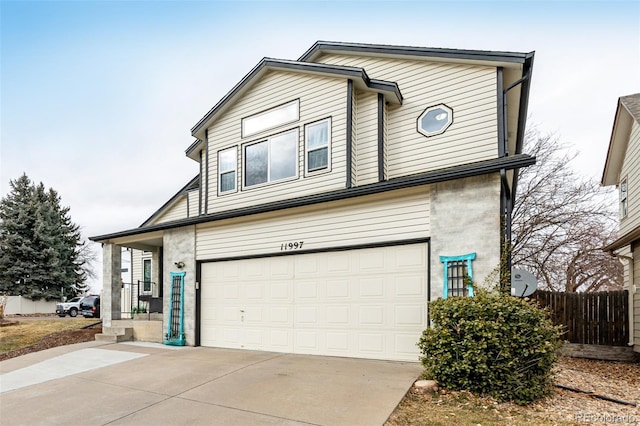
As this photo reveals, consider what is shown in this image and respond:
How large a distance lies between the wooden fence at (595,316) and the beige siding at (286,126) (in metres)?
7.56

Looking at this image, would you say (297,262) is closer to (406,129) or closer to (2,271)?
(406,129)

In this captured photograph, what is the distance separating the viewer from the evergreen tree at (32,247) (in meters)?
26.3

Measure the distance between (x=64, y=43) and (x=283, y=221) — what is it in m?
10.7

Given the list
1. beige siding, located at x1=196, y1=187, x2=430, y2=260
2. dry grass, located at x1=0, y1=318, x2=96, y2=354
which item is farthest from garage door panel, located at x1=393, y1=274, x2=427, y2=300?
dry grass, located at x1=0, y1=318, x2=96, y2=354

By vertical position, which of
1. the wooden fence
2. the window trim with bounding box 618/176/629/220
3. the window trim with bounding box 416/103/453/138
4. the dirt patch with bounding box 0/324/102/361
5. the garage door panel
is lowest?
the dirt patch with bounding box 0/324/102/361

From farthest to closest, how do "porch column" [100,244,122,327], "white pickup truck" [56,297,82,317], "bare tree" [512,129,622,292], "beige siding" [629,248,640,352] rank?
"white pickup truck" [56,297,82,317], "bare tree" [512,129,622,292], "porch column" [100,244,122,327], "beige siding" [629,248,640,352]

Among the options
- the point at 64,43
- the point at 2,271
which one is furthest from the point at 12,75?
the point at 2,271

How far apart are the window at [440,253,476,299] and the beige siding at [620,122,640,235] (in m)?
8.09

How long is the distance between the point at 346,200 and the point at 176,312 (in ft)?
19.2

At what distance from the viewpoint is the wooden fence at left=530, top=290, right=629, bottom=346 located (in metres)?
9.66

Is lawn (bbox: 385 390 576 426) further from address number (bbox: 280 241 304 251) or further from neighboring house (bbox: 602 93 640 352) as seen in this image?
neighboring house (bbox: 602 93 640 352)

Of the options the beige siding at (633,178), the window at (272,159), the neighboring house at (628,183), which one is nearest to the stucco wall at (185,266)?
the window at (272,159)

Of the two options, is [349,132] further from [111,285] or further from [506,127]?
[111,285]

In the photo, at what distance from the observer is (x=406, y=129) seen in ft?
28.3
